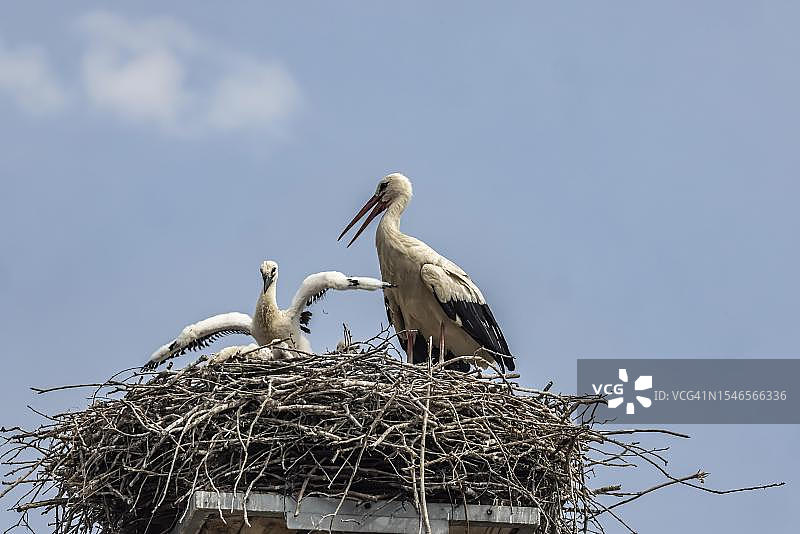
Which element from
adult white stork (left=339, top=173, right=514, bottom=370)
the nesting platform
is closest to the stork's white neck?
adult white stork (left=339, top=173, right=514, bottom=370)

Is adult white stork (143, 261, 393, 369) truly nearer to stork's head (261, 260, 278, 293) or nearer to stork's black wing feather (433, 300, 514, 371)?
stork's head (261, 260, 278, 293)

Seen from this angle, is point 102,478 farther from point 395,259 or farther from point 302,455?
point 395,259

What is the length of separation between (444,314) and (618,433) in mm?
2321

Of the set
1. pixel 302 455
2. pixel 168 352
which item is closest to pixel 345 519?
pixel 302 455

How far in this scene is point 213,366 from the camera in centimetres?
586

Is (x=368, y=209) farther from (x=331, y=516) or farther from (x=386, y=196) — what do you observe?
(x=331, y=516)

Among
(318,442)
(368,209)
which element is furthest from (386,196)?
(318,442)

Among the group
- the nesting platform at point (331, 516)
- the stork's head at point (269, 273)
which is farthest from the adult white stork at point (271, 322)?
the nesting platform at point (331, 516)

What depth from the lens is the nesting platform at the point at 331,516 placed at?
5188 millimetres

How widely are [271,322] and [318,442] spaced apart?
2.17 m

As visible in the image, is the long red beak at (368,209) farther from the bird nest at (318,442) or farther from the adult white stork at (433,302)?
the bird nest at (318,442)

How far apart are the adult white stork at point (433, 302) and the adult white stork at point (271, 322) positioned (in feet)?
1.74

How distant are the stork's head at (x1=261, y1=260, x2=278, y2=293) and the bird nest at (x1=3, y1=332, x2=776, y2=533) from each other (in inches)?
67.7

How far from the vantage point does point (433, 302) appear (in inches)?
313
